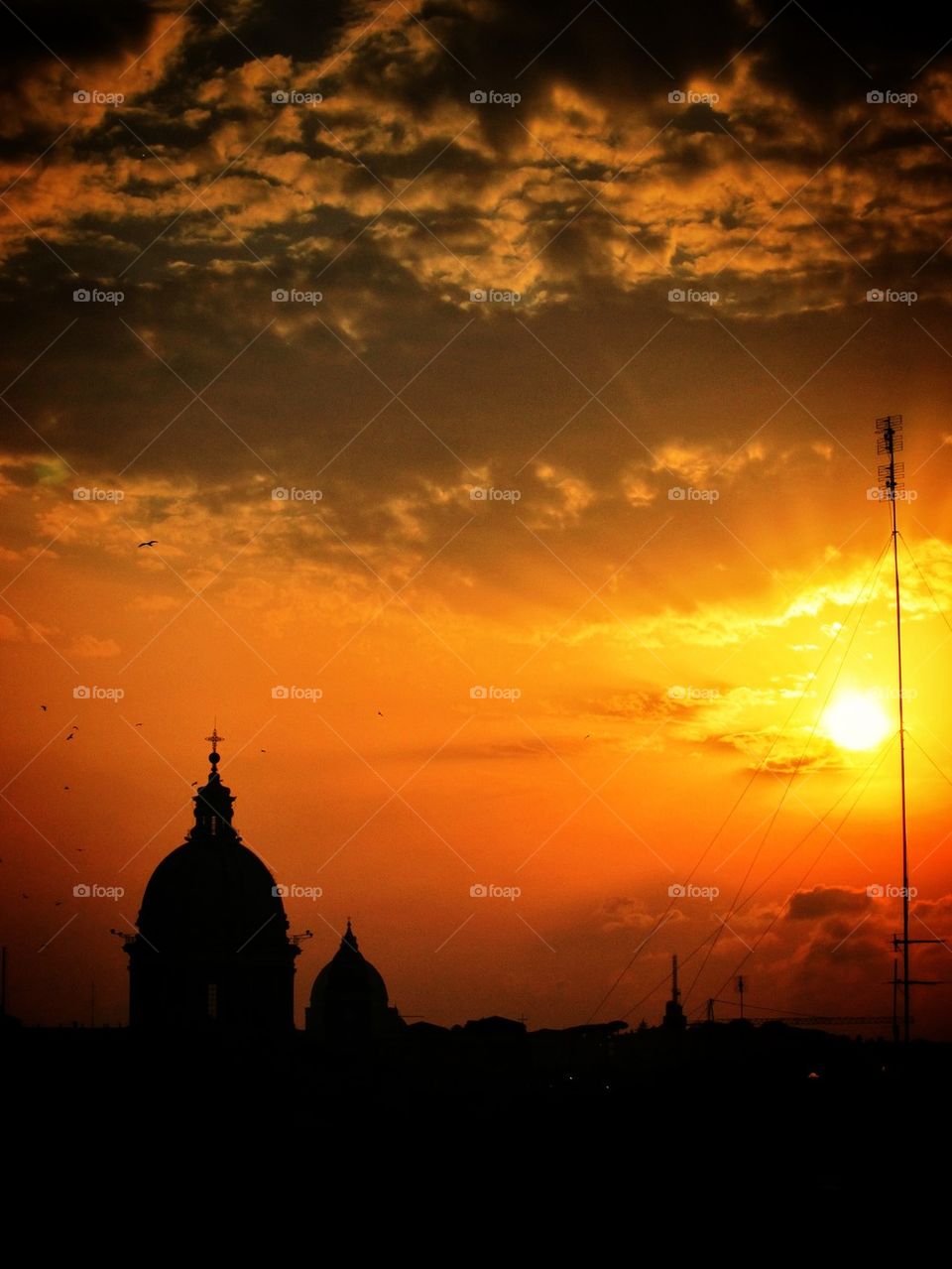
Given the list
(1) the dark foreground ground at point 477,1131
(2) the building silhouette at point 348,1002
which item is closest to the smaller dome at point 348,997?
(2) the building silhouette at point 348,1002

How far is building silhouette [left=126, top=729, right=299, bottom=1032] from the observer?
8450 centimetres

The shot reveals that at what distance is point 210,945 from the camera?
8419 centimetres

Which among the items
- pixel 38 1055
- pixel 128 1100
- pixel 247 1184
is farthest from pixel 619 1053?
pixel 247 1184

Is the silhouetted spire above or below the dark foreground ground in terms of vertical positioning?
above

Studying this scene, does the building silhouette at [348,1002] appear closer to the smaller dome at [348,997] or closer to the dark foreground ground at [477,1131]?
the smaller dome at [348,997]

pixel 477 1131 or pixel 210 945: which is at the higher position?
pixel 210 945

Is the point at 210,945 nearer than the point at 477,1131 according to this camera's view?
No

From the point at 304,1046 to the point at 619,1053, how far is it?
174ft

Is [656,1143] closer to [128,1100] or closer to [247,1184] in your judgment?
[247,1184]

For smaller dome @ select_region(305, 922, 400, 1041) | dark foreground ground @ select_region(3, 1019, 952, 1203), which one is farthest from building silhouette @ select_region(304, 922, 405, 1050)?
dark foreground ground @ select_region(3, 1019, 952, 1203)

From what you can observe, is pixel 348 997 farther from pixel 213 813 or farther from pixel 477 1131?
pixel 477 1131

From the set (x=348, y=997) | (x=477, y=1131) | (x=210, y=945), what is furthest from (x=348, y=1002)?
(x=477, y=1131)

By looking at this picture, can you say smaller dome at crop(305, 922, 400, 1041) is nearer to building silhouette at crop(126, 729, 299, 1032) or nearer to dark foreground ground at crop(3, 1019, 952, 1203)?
building silhouette at crop(126, 729, 299, 1032)

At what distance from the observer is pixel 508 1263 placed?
31.9 meters
